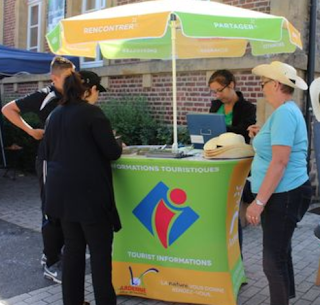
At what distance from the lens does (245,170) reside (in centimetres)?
352

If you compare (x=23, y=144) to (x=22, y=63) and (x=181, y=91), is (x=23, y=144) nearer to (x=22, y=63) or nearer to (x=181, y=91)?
(x=22, y=63)

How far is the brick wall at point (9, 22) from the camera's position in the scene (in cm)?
1329

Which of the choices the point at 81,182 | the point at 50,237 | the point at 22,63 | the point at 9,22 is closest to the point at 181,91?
the point at 22,63

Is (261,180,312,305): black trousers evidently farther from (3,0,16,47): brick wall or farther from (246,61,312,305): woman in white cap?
(3,0,16,47): brick wall

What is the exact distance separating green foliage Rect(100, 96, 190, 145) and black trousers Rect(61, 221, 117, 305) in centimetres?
445

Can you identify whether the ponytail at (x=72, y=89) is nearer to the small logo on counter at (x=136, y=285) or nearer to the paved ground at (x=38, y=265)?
the small logo on counter at (x=136, y=285)

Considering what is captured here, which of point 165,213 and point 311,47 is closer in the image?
point 165,213

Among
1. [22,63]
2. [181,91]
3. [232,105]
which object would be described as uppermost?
[22,63]

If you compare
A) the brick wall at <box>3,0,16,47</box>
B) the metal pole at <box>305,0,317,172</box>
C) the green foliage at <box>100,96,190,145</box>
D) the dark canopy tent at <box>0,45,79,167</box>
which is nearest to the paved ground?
the metal pole at <box>305,0,317,172</box>

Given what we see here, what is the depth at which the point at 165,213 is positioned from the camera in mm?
3443

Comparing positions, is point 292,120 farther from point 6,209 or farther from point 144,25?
point 6,209

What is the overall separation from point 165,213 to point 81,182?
2.62 ft

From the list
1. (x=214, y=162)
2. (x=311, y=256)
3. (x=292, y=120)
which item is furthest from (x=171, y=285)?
(x=311, y=256)

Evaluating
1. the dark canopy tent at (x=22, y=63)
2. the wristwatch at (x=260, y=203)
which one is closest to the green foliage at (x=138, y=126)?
the dark canopy tent at (x=22, y=63)
